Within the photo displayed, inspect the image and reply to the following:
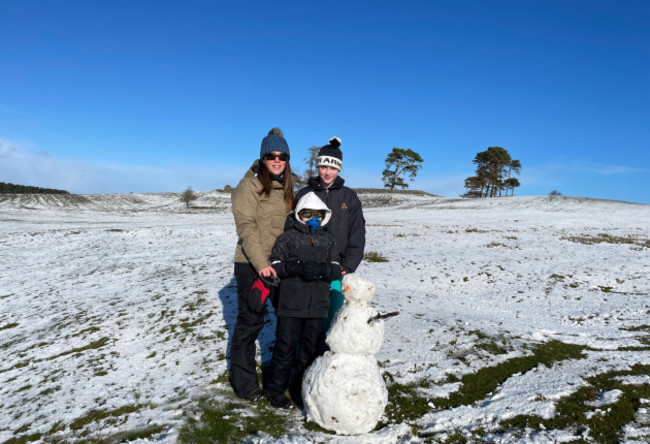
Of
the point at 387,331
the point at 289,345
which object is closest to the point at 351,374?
the point at 289,345

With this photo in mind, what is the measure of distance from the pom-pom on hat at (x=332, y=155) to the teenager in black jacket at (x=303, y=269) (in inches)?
28.9

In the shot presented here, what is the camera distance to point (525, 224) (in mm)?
26984

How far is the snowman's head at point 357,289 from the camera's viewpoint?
375cm

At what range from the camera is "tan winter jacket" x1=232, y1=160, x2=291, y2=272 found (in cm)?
426

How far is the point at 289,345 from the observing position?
4379mm

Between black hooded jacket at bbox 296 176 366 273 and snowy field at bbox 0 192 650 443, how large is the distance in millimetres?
1956

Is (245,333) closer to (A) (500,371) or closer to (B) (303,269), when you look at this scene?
(B) (303,269)

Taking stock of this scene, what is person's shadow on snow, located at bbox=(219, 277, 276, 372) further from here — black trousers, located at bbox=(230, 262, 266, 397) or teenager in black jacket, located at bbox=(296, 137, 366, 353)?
teenager in black jacket, located at bbox=(296, 137, 366, 353)

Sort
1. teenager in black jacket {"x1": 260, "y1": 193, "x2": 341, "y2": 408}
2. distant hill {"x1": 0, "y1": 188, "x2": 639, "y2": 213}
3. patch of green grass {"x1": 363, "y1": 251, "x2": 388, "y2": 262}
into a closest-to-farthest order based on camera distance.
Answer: teenager in black jacket {"x1": 260, "y1": 193, "x2": 341, "y2": 408} < patch of green grass {"x1": 363, "y1": 251, "x2": 388, "y2": 262} < distant hill {"x1": 0, "y1": 188, "x2": 639, "y2": 213}

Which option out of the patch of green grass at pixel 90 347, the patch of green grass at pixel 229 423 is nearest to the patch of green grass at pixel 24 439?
the patch of green grass at pixel 229 423

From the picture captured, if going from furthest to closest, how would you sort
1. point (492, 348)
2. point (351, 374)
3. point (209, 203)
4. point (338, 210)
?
point (209, 203) < point (492, 348) < point (338, 210) < point (351, 374)

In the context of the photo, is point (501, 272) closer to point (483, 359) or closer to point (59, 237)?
point (483, 359)

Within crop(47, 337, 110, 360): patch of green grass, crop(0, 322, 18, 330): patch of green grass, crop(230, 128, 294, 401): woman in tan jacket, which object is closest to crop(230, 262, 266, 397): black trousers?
crop(230, 128, 294, 401): woman in tan jacket

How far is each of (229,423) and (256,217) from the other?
2.50 m
